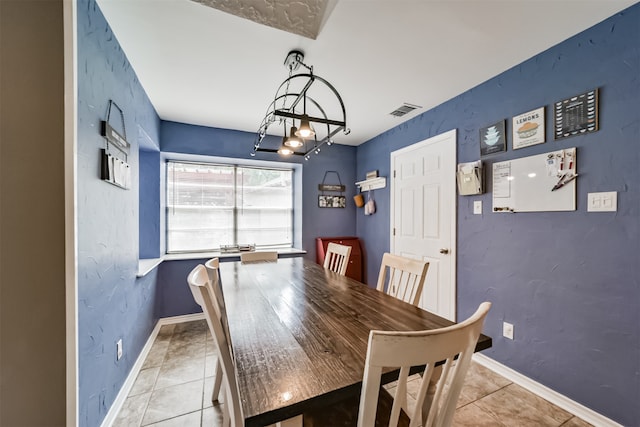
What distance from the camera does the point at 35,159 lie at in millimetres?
1066

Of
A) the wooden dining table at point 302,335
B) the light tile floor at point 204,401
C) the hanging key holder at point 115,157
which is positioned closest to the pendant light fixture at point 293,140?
the wooden dining table at point 302,335

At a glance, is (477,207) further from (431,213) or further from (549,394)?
(549,394)

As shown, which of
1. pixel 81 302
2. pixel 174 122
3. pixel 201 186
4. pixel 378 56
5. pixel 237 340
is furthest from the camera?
pixel 201 186

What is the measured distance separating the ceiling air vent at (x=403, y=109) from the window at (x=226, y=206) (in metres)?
1.87

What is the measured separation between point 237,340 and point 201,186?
3140mm

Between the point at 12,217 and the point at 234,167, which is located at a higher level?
the point at 234,167

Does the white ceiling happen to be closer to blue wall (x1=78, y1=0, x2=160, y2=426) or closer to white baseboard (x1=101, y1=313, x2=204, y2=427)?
blue wall (x1=78, y1=0, x2=160, y2=426)

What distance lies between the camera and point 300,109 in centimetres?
288

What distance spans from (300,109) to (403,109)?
3.82 ft

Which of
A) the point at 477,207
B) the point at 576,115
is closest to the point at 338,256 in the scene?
the point at 477,207

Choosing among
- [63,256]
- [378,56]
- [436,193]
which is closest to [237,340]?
[63,256]

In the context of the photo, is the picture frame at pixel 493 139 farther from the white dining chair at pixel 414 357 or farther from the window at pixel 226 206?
the window at pixel 226 206

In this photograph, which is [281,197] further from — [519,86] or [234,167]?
[519,86]

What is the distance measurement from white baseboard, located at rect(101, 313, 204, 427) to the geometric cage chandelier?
198 centimetres
